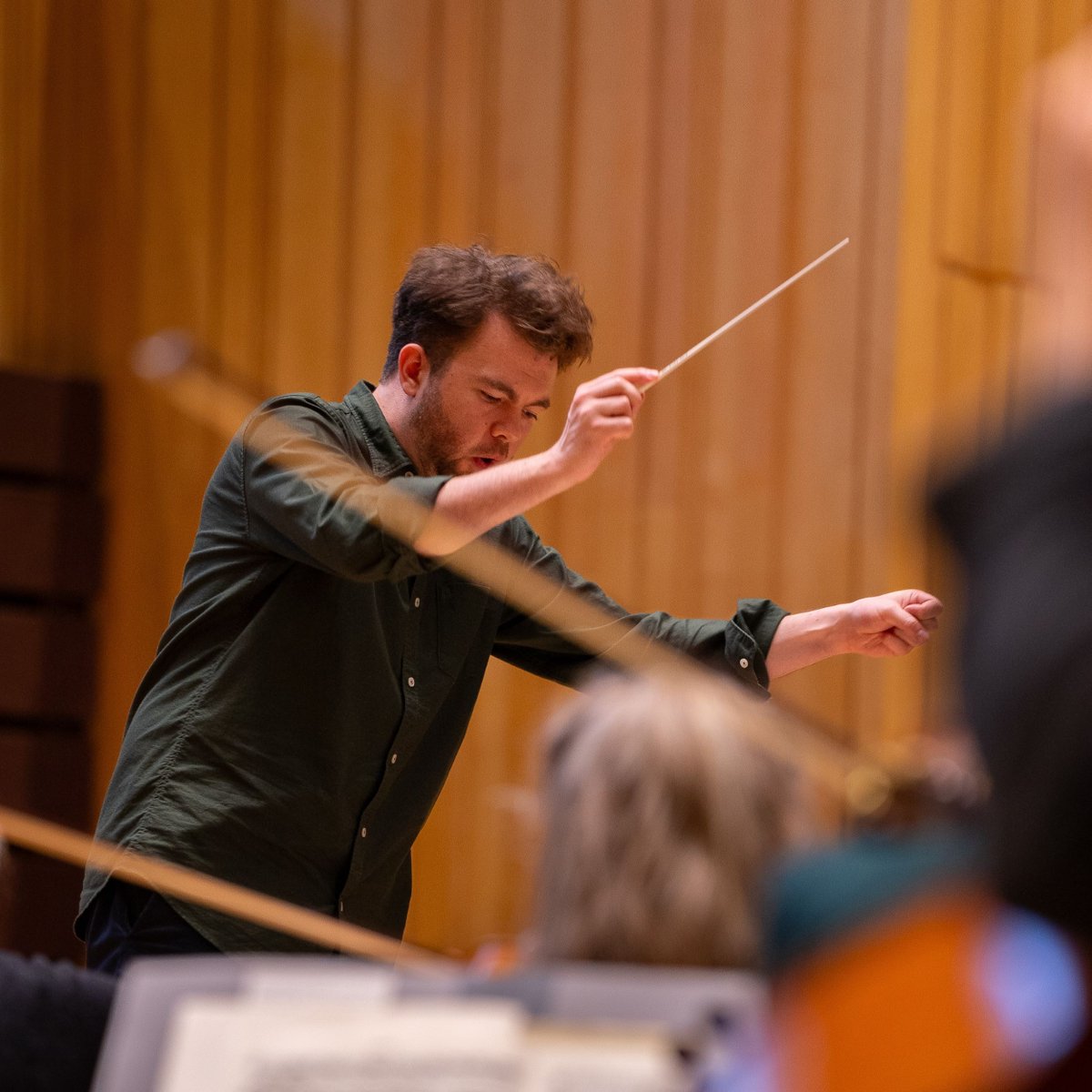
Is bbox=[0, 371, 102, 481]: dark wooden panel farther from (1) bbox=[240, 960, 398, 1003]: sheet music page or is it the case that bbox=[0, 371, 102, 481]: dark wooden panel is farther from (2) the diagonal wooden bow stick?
(1) bbox=[240, 960, 398, 1003]: sheet music page

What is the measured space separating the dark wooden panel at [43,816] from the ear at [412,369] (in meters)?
2.44

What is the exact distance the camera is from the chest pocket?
7.27 ft

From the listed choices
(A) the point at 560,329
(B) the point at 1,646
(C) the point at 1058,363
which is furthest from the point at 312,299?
(C) the point at 1058,363

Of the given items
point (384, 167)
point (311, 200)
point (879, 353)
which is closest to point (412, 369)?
point (879, 353)

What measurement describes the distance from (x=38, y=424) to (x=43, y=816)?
99cm

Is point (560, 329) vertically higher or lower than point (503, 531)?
higher

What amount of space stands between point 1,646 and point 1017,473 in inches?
153

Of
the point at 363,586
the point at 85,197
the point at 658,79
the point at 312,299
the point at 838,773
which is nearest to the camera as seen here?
the point at 838,773

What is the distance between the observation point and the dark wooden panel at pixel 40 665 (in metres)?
4.36

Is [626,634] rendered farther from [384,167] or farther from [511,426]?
[384,167]

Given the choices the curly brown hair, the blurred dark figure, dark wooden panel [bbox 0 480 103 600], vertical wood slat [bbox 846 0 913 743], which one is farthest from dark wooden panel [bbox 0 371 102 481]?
the blurred dark figure

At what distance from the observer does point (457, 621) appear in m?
2.25

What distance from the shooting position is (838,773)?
154cm

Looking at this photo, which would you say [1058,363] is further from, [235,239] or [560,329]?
[235,239]
